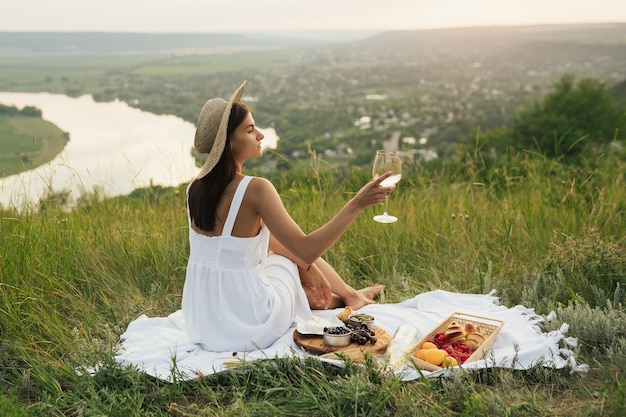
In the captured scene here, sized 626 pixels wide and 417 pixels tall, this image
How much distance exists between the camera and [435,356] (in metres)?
2.84

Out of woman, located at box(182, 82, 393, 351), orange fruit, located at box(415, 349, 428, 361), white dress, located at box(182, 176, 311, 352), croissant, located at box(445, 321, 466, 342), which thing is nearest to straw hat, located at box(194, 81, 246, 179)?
woman, located at box(182, 82, 393, 351)

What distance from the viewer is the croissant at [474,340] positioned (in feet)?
9.99

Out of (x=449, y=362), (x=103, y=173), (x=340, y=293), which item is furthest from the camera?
(x=103, y=173)

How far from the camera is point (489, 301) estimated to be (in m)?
3.80

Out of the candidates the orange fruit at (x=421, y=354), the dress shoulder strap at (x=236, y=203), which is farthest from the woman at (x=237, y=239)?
the orange fruit at (x=421, y=354)

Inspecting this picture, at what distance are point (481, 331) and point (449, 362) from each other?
22.5 inches

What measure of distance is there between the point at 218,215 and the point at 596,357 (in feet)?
7.19

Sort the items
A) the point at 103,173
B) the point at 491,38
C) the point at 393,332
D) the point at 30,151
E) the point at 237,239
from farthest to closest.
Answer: the point at 491,38
the point at 103,173
the point at 30,151
the point at 393,332
the point at 237,239

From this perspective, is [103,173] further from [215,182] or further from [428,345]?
[428,345]

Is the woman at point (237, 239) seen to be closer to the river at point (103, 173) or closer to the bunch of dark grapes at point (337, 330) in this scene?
the bunch of dark grapes at point (337, 330)

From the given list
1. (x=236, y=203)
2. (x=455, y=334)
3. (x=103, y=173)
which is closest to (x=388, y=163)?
(x=236, y=203)

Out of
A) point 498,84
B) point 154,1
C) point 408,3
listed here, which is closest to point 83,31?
point 154,1

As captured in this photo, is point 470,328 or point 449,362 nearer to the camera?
point 449,362

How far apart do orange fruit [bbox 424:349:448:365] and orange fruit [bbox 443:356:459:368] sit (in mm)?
30
